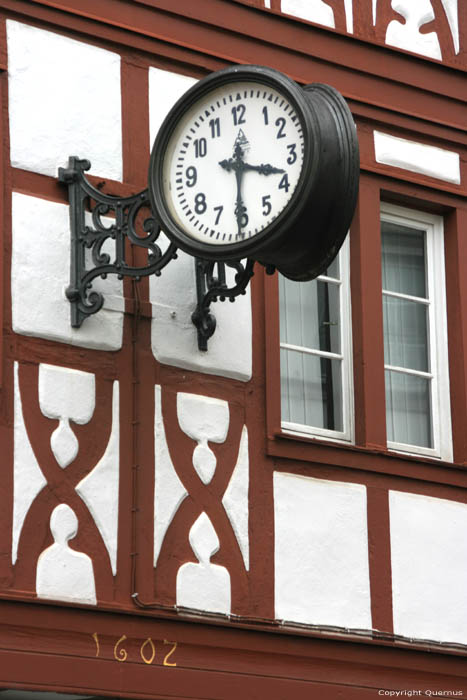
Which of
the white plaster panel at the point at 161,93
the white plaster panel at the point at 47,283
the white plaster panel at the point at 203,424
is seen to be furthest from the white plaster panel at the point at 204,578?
the white plaster panel at the point at 161,93

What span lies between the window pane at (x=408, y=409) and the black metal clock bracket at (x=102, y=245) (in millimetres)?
1601

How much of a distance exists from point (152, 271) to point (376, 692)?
2.46 metres

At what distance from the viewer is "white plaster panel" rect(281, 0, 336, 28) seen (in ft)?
35.5

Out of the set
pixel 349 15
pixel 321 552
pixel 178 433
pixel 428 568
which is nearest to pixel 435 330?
pixel 428 568

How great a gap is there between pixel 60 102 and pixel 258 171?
126 cm

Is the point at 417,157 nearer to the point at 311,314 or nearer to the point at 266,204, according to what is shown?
the point at 311,314

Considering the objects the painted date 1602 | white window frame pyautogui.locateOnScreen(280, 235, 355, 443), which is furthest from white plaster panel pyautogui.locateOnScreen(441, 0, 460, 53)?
the painted date 1602

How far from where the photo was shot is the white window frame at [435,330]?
10.8 metres

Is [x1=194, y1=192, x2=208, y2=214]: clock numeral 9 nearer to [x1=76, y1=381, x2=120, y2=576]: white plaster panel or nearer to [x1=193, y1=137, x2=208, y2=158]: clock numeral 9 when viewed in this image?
[x1=193, y1=137, x2=208, y2=158]: clock numeral 9

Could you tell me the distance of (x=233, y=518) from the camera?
9641 millimetres

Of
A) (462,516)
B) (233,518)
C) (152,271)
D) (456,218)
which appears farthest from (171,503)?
(456,218)

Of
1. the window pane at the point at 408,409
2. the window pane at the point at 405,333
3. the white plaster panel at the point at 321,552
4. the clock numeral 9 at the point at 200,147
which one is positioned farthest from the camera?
the window pane at the point at 405,333

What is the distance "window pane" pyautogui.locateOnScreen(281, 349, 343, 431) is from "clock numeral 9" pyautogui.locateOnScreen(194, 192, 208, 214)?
158cm

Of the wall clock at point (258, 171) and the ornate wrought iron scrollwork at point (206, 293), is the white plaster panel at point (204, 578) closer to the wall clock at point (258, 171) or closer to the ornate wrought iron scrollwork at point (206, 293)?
the ornate wrought iron scrollwork at point (206, 293)
